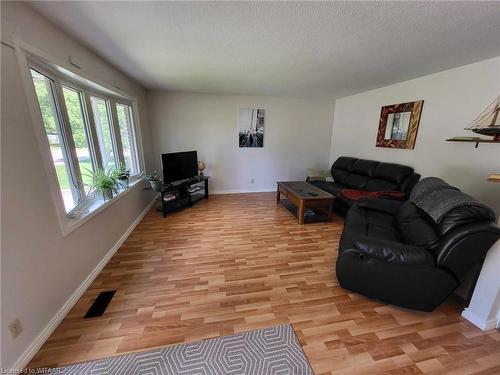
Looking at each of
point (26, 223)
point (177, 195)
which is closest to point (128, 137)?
point (177, 195)

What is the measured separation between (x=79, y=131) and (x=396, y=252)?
10.4 ft

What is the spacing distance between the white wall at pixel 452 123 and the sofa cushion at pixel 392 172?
0.44ft

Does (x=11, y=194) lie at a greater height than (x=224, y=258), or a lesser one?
greater

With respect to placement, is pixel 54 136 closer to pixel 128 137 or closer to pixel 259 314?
pixel 128 137

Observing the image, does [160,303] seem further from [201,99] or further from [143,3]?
[201,99]

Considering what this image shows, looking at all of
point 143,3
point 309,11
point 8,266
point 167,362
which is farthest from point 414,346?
point 143,3

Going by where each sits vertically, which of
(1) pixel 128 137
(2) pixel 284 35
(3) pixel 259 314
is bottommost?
(3) pixel 259 314

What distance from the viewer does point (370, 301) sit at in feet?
5.81

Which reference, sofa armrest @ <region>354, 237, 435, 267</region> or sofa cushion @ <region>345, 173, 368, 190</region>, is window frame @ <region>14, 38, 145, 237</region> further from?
sofa cushion @ <region>345, 173, 368, 190</region>

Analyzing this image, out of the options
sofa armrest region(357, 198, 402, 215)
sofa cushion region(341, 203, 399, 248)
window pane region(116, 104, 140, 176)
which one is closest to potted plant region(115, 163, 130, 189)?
window pane region(116, 104, 140, 176)

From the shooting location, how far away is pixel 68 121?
74.9 inches

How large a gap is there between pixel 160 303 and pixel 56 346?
66 centimetres

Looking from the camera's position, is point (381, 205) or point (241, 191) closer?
point (381, 205)

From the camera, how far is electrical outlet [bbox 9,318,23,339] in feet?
3.82
